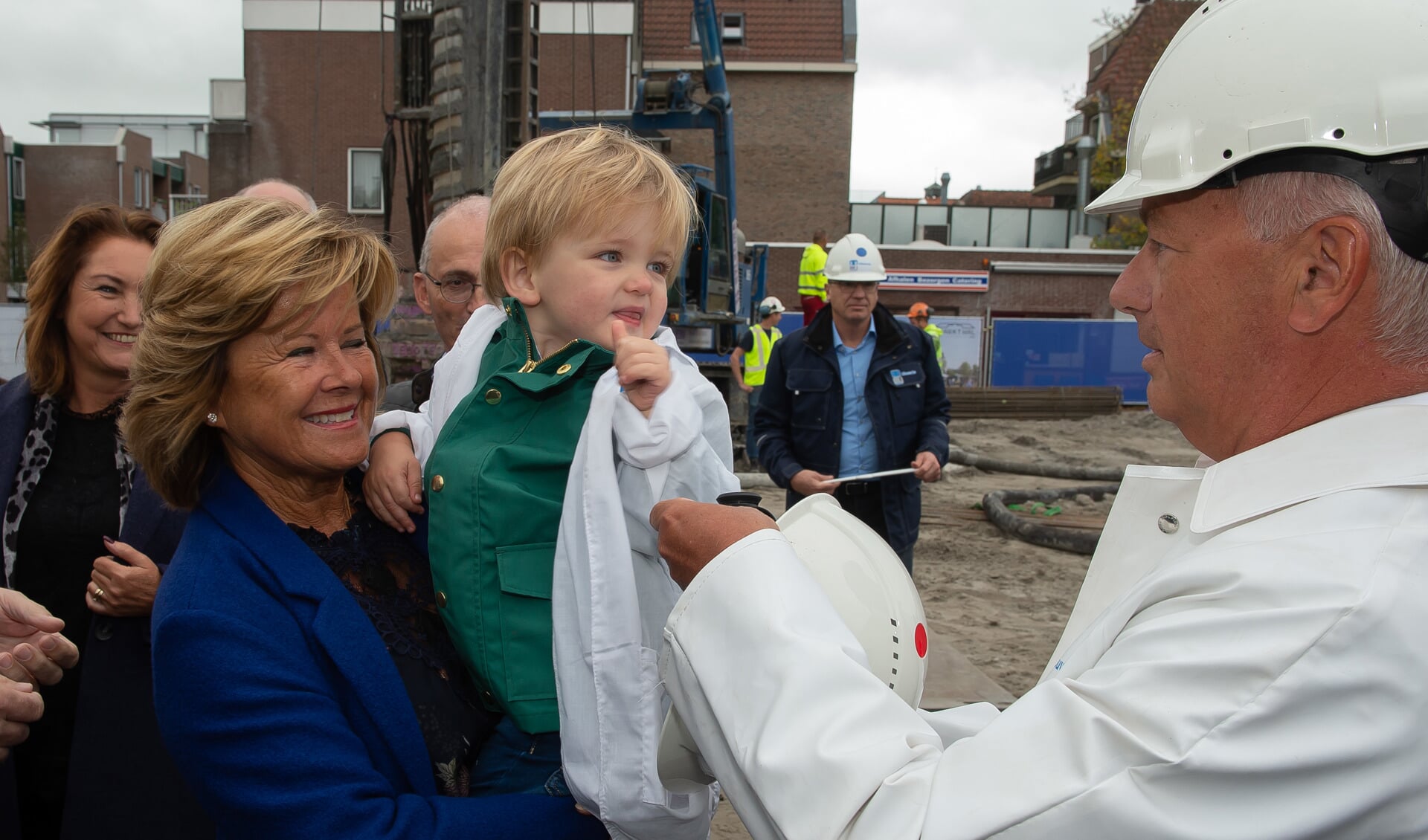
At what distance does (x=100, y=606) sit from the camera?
2199 mm

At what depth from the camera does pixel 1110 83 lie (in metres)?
34.9

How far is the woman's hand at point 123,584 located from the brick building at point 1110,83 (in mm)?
20008

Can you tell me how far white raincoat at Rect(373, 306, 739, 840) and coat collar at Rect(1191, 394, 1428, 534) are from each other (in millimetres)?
770

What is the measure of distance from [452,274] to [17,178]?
46.0 m

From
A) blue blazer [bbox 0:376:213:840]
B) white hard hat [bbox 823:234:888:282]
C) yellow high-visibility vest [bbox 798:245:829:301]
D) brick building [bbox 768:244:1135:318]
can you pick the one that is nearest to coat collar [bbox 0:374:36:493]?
blue blazer [bbox 0:376:213:840]

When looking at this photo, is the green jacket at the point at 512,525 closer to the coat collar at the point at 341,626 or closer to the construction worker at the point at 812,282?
the coat collar at the point at 341,626

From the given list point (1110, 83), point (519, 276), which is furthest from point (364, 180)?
point (519, 276)

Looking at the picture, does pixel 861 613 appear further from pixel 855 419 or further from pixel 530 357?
pixel 855 419

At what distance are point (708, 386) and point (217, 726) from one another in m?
0.93

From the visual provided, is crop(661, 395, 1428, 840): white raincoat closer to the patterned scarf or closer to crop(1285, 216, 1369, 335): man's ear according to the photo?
crop(1285, 216, 1369, 335): man's ear

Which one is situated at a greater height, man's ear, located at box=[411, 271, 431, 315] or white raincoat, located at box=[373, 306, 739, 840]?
man's ear, located at box=[411, 271, 431, 315]

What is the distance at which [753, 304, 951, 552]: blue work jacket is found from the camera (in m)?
5.34

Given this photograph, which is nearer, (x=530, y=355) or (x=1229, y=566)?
(x=1229, y=566)

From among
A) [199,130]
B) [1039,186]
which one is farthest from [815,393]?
[199,130]
